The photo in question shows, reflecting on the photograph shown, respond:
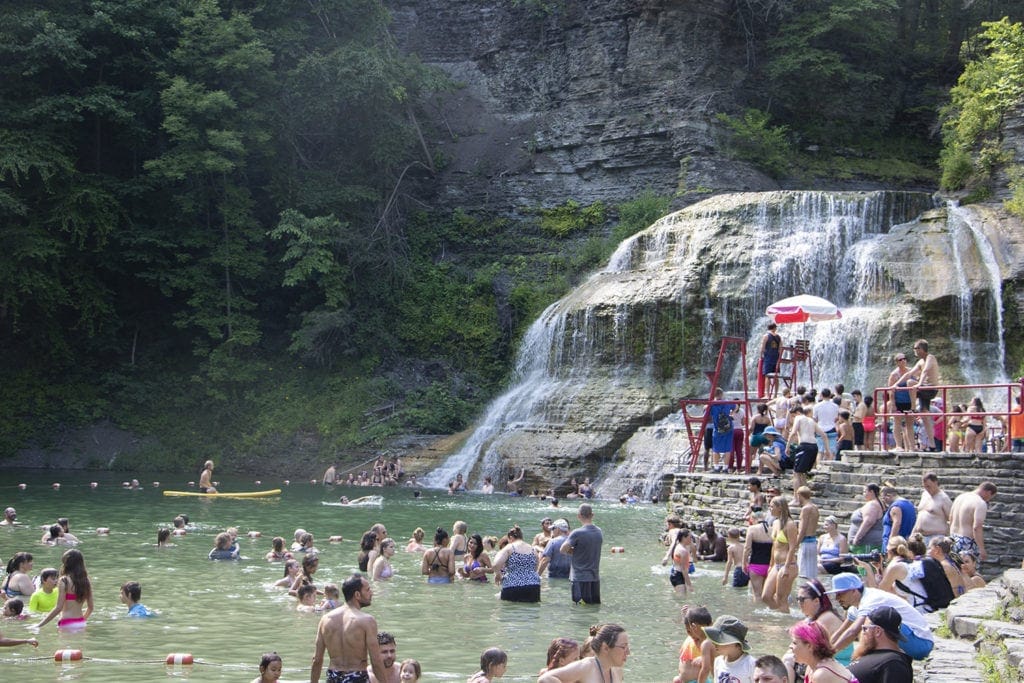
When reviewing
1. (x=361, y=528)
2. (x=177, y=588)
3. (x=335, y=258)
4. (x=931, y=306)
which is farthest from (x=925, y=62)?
(x=177, y=588)

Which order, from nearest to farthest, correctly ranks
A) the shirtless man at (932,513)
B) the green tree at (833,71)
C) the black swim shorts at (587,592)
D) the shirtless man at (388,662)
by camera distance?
the shirtless man at (388,662) → the shirtless man at (932,513) → the black swim shorts at (587,592) → the green tree at (833,71)

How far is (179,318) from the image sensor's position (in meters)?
37.2

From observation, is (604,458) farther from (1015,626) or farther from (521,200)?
(1015,626)

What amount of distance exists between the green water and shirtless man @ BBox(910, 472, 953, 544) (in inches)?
86.6

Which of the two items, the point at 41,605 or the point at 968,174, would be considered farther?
the point at 968,174

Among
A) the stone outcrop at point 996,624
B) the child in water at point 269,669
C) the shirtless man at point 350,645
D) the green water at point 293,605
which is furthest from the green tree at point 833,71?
the child in water at point 269,669

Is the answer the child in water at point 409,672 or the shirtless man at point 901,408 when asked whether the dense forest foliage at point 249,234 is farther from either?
the child in water at point 409,672

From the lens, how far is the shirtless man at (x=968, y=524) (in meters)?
12.5

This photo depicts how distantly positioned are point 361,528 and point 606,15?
2843 centimetres

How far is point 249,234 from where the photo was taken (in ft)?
123

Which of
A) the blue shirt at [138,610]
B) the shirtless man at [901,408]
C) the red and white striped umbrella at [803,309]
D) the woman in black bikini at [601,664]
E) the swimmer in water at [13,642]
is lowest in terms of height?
the swimmer in water at [13,642]

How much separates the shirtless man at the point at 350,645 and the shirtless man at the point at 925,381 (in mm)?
10632

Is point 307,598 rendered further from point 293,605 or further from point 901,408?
point 901,408

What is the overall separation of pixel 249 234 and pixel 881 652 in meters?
33.5
